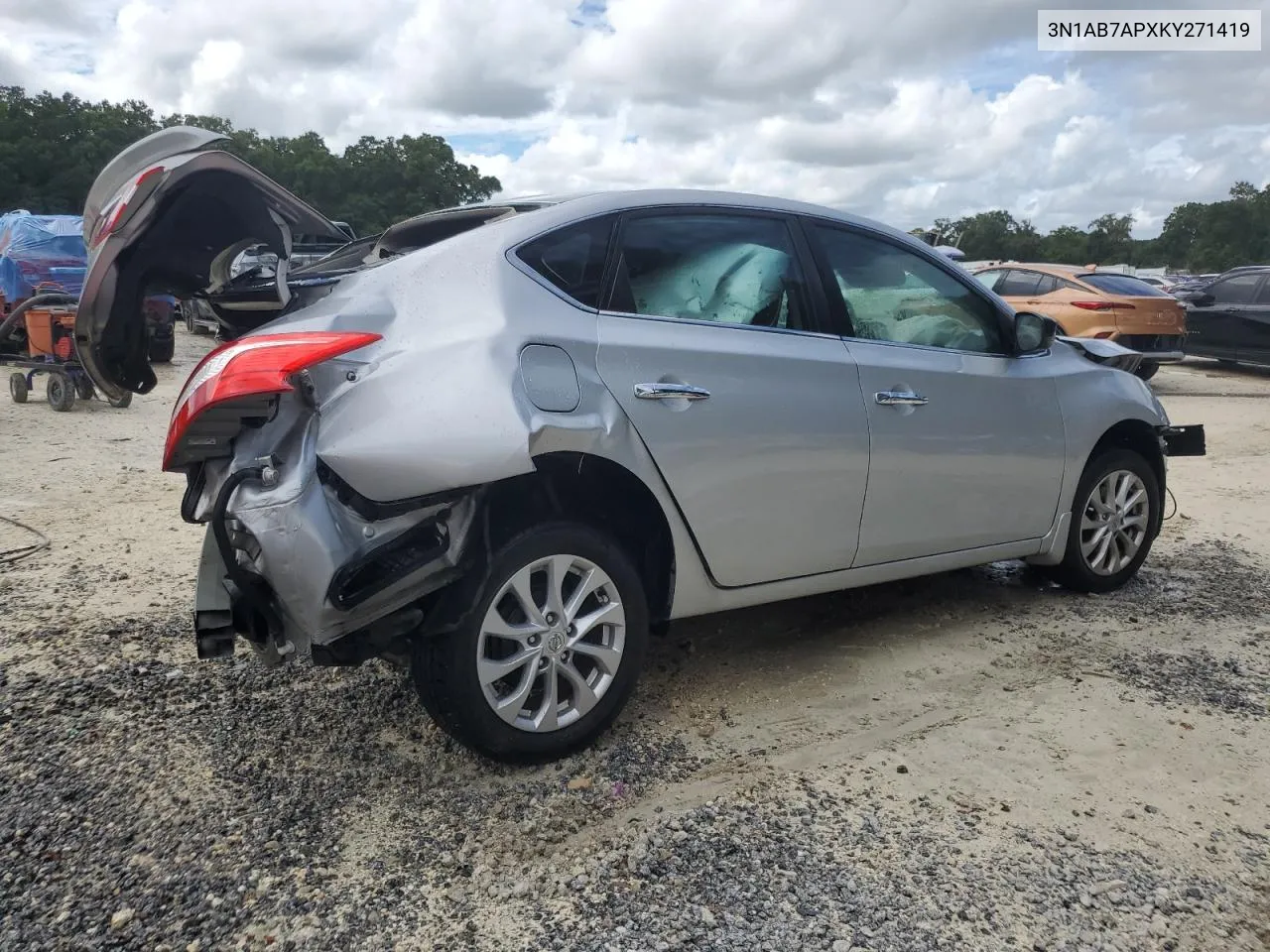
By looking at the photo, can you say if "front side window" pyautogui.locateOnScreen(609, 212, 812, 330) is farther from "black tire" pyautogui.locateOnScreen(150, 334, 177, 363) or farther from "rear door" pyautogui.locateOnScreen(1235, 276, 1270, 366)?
"rear door" pyautogui.locateOnScreen(1235, 276, 1270, 366)

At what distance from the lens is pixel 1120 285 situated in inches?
486

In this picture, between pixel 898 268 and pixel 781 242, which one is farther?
pixel 898 268

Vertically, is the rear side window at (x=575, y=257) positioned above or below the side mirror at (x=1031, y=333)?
above

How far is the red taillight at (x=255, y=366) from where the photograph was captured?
2.61m

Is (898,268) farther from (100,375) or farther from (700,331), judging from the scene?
(100,375)

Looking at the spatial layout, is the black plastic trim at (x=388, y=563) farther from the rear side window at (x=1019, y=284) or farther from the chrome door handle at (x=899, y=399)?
the rear side window at (x=1019, y=284)

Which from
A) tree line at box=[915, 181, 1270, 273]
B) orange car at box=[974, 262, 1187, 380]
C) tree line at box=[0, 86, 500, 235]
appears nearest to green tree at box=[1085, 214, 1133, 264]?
tree line at box=[915, 181, 1270, 273]

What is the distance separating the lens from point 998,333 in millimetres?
4262

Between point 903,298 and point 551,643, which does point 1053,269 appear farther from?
point 551,643

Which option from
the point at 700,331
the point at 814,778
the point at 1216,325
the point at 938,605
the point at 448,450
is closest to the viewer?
the point at 448,450

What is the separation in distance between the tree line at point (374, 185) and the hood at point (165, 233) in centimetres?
2043

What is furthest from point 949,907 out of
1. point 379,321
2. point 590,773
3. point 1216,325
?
point 1216,325

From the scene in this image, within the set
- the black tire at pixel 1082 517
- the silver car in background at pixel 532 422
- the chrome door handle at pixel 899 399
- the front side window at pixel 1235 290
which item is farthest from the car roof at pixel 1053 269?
the chrome door handle at pixel 899 399

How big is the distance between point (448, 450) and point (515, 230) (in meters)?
0.82
